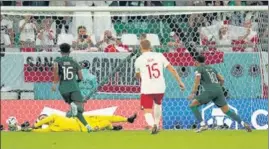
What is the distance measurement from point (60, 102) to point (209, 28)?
134 inches

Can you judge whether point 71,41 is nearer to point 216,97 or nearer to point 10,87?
point 10,87

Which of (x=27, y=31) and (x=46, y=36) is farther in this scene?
(x=46, y=36)

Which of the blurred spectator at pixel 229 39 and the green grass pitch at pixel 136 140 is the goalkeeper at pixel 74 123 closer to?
the green grass pitch at pixel 136 140

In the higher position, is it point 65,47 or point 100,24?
point 100,24

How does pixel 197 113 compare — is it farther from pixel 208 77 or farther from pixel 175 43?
pixel 175 43

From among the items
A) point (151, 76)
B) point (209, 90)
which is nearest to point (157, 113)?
point (151, 76)

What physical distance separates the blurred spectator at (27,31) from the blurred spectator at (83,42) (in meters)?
0.83

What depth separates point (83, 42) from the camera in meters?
Result: 16.2

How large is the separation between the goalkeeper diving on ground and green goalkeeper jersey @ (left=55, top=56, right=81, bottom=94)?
95 cm

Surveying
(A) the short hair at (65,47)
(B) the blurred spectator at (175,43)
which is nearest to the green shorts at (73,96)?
(A) the short hair at (65,47)

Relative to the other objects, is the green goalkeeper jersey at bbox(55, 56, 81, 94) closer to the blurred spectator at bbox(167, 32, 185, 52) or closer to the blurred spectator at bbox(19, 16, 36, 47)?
the blurred spectator at bbox(19, 16, 36, 47)

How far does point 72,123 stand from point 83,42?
2126 mm

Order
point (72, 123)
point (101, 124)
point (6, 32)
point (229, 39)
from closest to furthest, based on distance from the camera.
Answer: point (72, 123), point (101, 124), point (6, 32), point (229, 39)

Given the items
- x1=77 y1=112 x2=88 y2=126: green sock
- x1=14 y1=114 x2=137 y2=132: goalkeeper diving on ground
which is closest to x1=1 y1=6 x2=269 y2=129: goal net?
x1=14 y1=114 x2=137 y2=132: goalkeeper diving on ground
